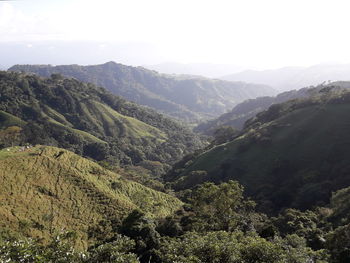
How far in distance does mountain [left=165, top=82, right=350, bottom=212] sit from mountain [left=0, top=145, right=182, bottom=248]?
27718mm

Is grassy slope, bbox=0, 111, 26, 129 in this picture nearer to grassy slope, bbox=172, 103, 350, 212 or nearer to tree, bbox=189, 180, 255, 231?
grassy slope, bbox=172, 103, 350, 212

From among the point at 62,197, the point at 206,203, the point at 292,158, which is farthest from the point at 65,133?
the point at 206,203

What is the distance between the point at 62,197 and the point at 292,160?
6430 centimetres

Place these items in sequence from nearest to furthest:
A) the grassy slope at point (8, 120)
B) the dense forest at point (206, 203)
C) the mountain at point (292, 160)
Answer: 1. the dense forest at point (206, 203)
2. the mountain at point (292, 160)
3. the grassy slope at point (8, 120)

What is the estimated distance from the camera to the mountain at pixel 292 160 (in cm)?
8062

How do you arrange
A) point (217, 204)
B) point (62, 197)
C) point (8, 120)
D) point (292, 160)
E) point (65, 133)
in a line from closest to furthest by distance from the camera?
point (217, 204)
point (62, 197)
point (292, 160)
point (8, 120)
point (65, 133)

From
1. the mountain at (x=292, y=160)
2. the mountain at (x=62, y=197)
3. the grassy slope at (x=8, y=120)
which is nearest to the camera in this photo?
the mountain at (x=62, y=197)

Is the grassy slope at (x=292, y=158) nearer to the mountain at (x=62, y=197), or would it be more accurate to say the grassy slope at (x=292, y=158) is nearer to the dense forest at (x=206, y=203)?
the dense forest at (x=206, y=203)

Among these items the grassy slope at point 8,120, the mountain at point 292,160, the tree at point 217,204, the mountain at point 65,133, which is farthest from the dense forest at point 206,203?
the grassy slope at point 8,120

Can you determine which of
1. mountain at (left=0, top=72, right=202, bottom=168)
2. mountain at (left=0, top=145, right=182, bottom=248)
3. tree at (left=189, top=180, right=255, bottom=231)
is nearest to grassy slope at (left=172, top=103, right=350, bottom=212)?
mountain at (left=0, top=145, right=182, bottom=248)

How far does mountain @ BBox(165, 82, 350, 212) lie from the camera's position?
80.6m

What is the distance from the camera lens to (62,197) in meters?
60.3

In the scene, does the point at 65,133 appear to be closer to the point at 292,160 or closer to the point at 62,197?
the point at 62,197

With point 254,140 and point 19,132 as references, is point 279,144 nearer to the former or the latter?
point 254,140
